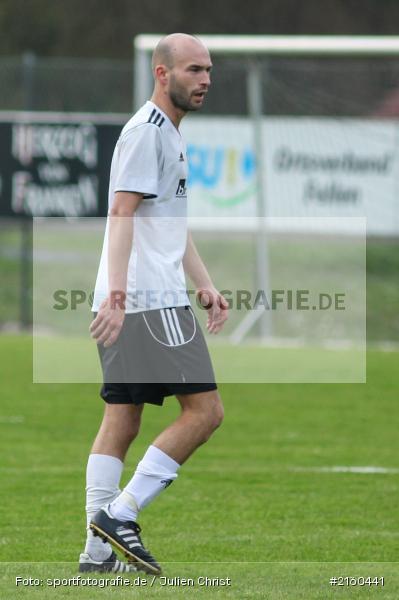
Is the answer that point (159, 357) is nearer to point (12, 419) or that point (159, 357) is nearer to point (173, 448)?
point (173, 448)

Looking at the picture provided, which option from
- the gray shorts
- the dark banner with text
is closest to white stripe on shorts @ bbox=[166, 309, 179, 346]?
the gray shorts

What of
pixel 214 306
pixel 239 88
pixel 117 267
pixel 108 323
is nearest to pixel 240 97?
pixel 239 88

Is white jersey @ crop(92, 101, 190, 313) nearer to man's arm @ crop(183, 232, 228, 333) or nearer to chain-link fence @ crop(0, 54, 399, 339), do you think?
man's arm @ crop(183, 232, 228, 333)

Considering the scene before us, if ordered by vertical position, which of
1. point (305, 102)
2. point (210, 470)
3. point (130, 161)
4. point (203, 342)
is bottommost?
point (210, 470)

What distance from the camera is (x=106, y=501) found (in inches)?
223

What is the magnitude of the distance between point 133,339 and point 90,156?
11993 millimetres

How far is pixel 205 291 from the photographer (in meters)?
5.93

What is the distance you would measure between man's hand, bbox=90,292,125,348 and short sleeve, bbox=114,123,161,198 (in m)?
0.46

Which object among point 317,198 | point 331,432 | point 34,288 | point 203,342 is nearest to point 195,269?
point 203,342

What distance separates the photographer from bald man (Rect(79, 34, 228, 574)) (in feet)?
17.7

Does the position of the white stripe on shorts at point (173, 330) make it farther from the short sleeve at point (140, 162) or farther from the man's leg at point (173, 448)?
the short sleeve at point (140, 162)

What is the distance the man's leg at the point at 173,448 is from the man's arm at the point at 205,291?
528 mm

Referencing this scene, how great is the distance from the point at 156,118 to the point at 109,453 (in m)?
1.37

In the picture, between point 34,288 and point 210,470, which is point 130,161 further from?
point 34,288
